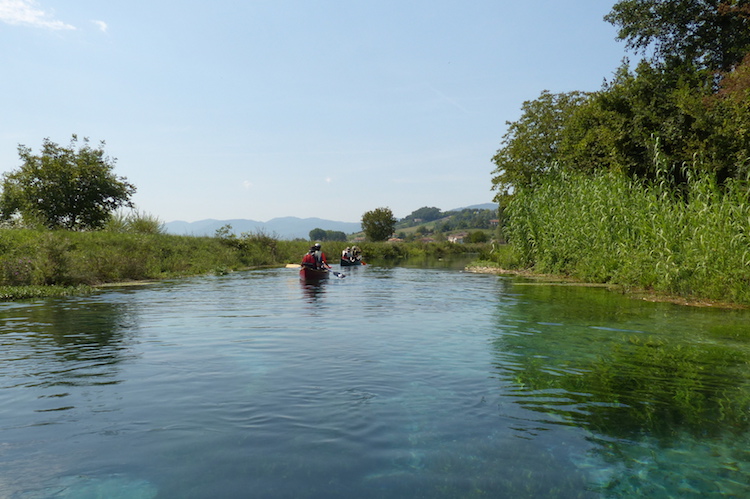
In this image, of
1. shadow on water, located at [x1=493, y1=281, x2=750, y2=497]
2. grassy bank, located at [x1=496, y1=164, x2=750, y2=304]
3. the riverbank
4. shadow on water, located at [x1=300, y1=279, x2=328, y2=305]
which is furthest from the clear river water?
shadow on water, located at [x1=300, y1=279, x2=328, y2=305]

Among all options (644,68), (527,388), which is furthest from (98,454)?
(644,68)

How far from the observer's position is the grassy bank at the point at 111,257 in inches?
745

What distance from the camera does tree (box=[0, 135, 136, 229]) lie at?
3584cm

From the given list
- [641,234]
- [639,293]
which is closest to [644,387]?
[639,293]

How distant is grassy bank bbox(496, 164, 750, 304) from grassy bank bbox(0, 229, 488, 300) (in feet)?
63.9

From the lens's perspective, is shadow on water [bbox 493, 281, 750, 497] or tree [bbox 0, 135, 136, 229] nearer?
shadow on water [bbox 493, 281, 750, 497]

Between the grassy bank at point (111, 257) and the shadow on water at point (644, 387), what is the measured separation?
16.6m

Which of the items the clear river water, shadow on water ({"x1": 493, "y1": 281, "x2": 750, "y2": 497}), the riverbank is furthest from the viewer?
the riverbank

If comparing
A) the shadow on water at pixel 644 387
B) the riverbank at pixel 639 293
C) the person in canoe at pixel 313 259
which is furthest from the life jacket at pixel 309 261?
the shadow on water at pixel 644 387

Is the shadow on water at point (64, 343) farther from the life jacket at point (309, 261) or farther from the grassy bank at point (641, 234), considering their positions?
the grassy bank at point (641, 234)

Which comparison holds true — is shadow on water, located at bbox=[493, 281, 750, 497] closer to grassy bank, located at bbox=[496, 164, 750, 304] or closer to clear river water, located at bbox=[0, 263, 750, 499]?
clear river water, located at bbox=[0, 263, 750, 499]

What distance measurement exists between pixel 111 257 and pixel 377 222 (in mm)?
89554

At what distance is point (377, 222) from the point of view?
372 feet

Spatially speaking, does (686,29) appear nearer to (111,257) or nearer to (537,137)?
(537,137)
